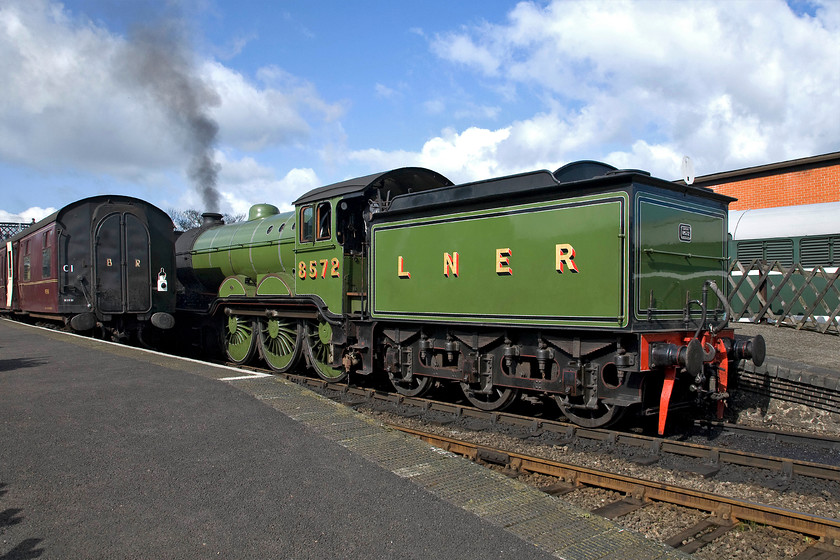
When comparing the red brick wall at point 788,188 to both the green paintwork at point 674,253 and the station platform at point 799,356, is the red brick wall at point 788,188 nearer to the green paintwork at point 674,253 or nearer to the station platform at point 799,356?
the station platform at point 799,356

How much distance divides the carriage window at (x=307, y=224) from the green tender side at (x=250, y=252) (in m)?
0.62

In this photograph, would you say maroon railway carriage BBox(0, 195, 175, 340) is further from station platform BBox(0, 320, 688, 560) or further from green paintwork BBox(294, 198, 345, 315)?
station platform BBox(0, 320, 688, 560)

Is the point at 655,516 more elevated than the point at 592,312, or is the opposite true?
the point at 592,312

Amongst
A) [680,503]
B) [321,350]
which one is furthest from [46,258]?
[680,503]

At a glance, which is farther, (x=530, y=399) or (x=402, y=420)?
(x=530, y=399)

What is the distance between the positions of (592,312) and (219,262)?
925cm

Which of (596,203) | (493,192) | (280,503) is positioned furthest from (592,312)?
(280,503)

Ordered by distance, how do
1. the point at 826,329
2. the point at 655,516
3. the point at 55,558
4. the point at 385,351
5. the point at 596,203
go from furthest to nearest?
the point at 826,329
the point at 385,351
the point at 596,203
the point at 655,516
the point at 55,558

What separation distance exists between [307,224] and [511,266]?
4.48 m

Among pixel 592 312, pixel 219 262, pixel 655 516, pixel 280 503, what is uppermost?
pixel 219 262

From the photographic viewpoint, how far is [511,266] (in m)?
7.23

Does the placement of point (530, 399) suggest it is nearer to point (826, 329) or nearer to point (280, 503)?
point (280, 503)

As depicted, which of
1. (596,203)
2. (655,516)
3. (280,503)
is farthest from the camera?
(596,203)

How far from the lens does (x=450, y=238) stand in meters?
8.02
